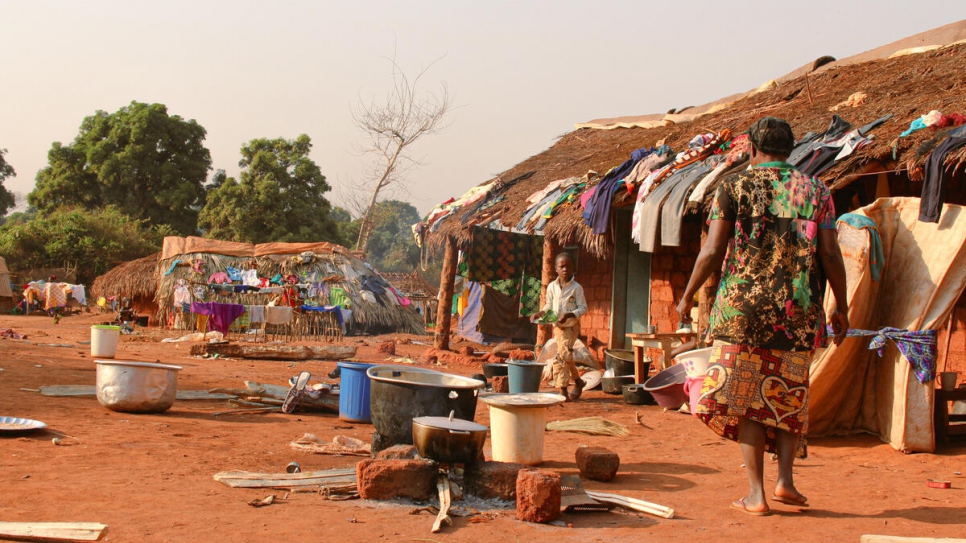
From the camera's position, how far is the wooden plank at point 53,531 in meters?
2.99

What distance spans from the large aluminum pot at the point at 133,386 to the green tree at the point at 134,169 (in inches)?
1104

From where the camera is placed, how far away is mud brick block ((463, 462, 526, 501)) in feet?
13.2

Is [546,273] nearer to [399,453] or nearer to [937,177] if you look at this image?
[937,177]

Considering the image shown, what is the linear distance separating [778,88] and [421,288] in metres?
18.4

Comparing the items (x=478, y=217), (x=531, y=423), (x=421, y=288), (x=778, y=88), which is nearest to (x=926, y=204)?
Result: (x=531, y=423)

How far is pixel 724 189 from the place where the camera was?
3.81 metres

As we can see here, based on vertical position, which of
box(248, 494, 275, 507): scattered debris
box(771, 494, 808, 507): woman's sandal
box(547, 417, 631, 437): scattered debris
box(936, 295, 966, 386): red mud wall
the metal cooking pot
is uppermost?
box(936, 295, 966, 386): red mud wall

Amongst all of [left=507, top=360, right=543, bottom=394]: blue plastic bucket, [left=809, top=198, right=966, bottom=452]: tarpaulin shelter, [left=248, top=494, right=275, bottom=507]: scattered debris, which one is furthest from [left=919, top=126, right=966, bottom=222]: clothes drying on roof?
[left=248, top=494, right=275, bottom=507]: scattered debris

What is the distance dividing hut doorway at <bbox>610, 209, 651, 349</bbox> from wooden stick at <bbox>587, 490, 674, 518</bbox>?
8.04 metres

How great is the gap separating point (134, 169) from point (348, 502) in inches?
1277

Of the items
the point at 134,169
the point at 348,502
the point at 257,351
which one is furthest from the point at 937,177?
the point at 134,169

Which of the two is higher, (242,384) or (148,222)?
(148,222)

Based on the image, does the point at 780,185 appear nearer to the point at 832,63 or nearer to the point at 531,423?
the point at 531,423

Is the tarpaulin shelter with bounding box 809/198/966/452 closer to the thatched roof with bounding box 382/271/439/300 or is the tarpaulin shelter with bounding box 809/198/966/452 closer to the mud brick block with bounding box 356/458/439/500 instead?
the mud brick block with bounding box 356/458/439/500
